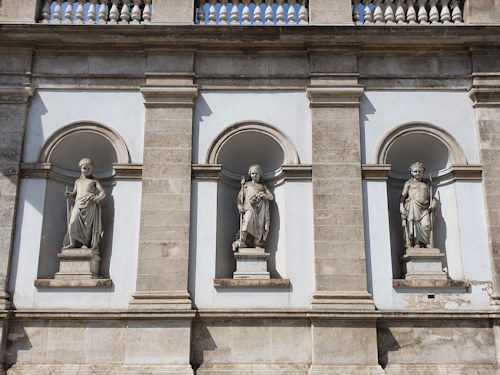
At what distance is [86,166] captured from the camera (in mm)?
11953

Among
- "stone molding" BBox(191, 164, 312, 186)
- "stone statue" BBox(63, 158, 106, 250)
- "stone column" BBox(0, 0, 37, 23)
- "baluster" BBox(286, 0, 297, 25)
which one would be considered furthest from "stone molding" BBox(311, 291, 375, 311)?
"stone column" BBox(0, 0, 37, 23)

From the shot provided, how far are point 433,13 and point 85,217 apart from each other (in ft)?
26.6

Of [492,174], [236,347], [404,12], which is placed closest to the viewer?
[236,347]

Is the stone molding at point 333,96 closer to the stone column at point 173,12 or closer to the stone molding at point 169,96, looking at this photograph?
the stone molding at point 169,96

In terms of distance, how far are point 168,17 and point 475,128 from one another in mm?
6480

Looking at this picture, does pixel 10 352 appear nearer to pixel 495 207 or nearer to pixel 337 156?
pixel 337 156

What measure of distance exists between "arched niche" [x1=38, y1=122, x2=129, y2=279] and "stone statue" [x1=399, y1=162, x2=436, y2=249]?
5.44 meters

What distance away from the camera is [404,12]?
42.3ft

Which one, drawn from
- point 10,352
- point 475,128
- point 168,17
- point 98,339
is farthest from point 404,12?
point 10,352

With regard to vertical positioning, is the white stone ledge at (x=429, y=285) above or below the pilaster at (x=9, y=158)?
below

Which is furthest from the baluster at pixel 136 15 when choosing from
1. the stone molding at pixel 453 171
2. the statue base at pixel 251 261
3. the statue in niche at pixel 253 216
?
the stone molding at pixel 453 171

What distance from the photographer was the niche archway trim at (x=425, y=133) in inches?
470

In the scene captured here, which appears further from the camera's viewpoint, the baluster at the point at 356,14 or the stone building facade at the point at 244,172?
the baluster at the point at 356,14

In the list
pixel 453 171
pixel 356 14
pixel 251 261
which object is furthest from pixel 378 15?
pixel 251 261
